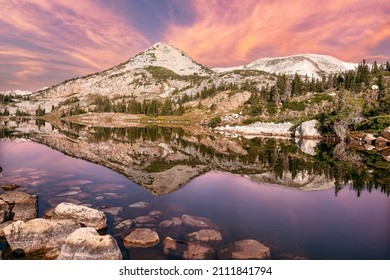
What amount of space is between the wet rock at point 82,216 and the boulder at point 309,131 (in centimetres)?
7991

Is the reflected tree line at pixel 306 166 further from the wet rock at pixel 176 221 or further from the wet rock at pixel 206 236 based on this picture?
the wet rock at pixel 176 221

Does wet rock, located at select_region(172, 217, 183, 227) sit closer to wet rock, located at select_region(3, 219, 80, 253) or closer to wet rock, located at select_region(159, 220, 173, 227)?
wet rock, located at select_region(159, 220, 173, 227)

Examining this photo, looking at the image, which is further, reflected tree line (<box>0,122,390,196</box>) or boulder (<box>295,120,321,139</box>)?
boulder (<box>295,120,321,139</box>)

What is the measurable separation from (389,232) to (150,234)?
46.1ft

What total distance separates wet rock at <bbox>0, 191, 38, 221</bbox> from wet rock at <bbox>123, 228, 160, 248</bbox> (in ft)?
26.0

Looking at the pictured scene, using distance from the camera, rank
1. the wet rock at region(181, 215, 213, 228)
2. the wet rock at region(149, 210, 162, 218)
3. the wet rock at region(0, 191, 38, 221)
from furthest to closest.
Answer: the wet rock at region(149, 210, 162, 218), the wet rock at region(0, 191, 38, 221), the wet rock at region(181, 215, 213, 228)

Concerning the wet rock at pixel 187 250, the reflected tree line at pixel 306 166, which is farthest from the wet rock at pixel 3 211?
the reflected tree line at pixel 306 166

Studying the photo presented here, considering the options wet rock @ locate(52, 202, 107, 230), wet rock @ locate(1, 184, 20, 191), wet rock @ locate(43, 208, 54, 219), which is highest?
Result: wet rock @ locate(52, 202, 107, 230)

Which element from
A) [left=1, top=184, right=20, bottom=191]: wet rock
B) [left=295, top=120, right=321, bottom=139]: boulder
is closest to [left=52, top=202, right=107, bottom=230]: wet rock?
[left=1, top=184, right=20, bottom=191]: wet rock

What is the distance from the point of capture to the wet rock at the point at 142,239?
1658cm

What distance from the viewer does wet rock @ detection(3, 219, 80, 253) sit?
613 inches

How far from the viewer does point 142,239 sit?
664 inches

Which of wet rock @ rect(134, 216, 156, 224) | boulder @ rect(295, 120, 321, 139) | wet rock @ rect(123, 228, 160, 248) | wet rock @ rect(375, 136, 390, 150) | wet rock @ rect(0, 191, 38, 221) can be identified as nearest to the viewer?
wet rock @ rect(123, 228, 160, 248)
